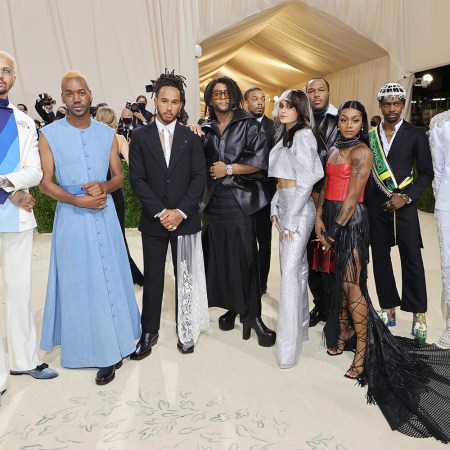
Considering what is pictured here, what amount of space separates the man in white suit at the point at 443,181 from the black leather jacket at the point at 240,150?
1.12 meters

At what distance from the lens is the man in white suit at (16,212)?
2379mm

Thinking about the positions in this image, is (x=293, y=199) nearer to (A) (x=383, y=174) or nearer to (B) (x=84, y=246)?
(A) (x=383, y=174)

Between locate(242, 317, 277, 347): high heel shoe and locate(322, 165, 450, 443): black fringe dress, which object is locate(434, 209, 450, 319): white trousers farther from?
locate(242, 317, 277, 347): high heel shoe

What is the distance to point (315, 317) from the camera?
11.2 ft

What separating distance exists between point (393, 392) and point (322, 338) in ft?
2.44

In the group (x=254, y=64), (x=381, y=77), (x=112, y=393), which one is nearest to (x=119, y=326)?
(x=112, y=393)

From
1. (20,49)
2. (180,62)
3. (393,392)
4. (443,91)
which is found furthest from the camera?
(443,91)

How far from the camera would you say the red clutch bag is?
275 cm

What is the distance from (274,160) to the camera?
273 cm

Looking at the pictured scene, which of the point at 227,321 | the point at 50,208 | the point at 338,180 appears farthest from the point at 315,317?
the point at 50,208

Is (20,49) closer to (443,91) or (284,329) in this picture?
(284,329)

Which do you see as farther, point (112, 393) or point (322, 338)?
point (322, 338)

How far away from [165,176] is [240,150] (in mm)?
540

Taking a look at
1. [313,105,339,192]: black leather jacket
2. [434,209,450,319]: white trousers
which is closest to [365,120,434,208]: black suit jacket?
[434,209,450,319]: white trousers
